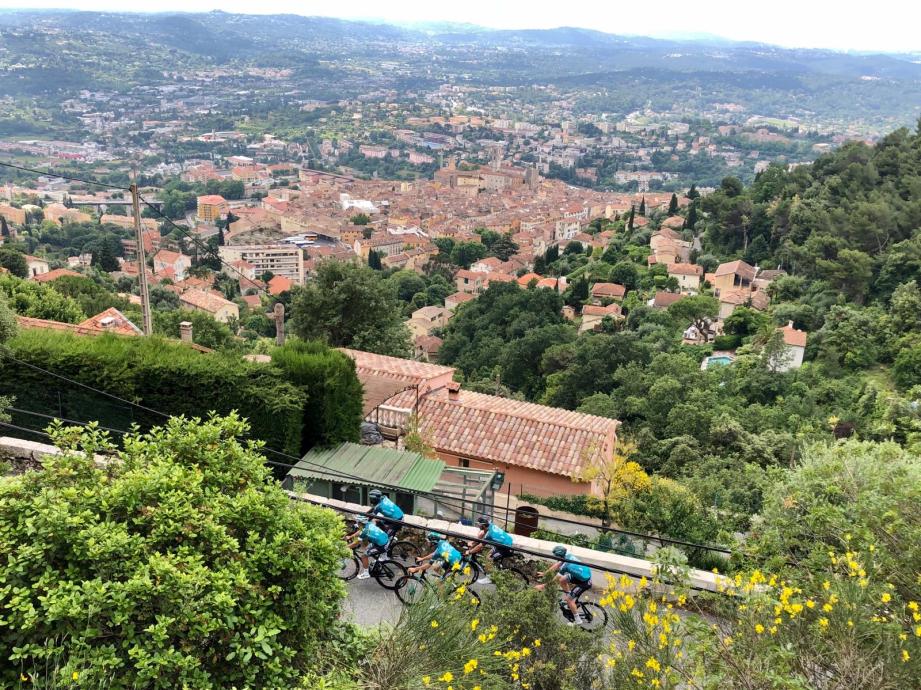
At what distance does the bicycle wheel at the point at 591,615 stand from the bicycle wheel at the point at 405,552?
1.56 m

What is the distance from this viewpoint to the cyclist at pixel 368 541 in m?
5.96

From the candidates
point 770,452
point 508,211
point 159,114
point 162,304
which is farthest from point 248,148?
point 770,452

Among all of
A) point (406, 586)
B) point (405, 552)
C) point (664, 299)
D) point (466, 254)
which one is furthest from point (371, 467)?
point (466, 254)

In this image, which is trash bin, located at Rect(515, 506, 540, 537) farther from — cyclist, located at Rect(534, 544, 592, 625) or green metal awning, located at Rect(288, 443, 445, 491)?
cyclist, located at Rect(534, 544, 592, 625)

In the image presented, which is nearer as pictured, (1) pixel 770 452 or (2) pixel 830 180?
(1) pixel 770 452

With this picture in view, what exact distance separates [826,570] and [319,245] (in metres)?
83.9

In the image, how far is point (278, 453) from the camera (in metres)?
8.51

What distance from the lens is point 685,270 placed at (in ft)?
148

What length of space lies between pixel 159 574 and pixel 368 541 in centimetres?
281

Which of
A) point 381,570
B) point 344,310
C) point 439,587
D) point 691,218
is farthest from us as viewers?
point 691,218

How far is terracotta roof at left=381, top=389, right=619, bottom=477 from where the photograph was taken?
38.7ft

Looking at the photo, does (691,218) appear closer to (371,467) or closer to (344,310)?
(344,310)

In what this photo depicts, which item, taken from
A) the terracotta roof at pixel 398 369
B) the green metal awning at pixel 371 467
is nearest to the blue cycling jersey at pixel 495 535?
the green metal awning at pixel 371 467

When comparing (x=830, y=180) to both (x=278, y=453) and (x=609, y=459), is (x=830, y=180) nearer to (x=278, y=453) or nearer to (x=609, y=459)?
(x=609, y=459)
